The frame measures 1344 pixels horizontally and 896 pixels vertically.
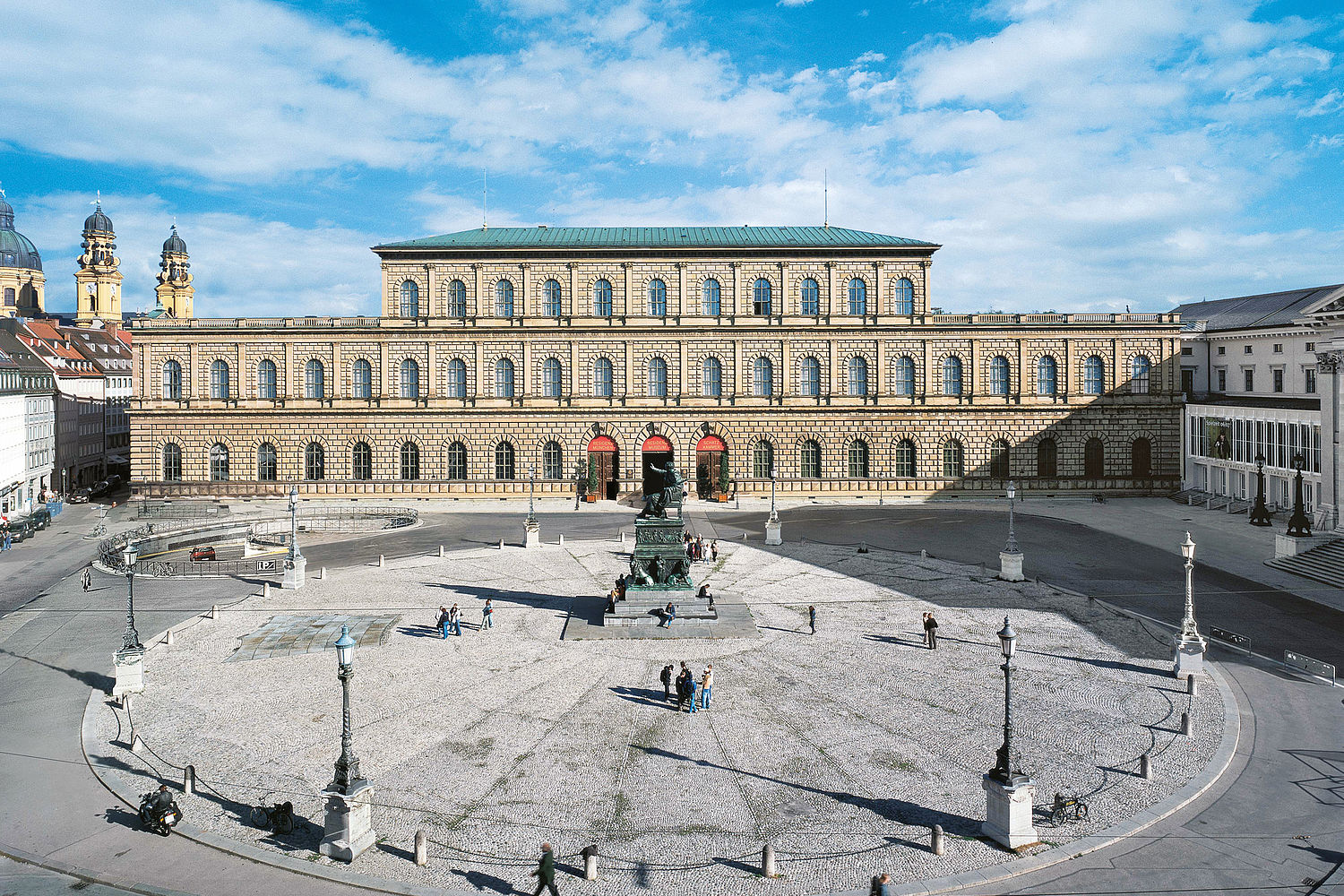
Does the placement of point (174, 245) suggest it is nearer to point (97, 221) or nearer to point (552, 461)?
point (97, 221)

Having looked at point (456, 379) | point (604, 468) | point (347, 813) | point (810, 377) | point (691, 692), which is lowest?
point (347, 813)

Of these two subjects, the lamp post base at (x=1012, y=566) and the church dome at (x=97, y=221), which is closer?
the lamp post base at (x=1012, y=566)

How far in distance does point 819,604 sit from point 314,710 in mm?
20377

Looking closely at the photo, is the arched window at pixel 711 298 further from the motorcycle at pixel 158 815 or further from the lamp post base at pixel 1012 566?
the motorcycle at pixel 158 815

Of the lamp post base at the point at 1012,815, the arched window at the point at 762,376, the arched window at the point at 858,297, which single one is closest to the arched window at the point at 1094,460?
the arched window at the point at 858,297

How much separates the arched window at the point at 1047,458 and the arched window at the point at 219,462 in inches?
2601

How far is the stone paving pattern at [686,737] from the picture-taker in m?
18.0

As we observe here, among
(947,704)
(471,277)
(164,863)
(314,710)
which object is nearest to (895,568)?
(947,704)

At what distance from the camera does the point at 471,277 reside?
72.2 meters

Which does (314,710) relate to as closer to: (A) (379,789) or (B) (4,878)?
(A) (379,789)

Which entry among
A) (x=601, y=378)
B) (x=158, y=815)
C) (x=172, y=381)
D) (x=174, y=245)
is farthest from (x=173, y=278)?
(x=158, y=815)

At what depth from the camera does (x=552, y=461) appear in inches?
2835

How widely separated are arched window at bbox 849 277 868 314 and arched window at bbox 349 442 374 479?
40861mm

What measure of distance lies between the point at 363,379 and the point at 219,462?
1339 cm
